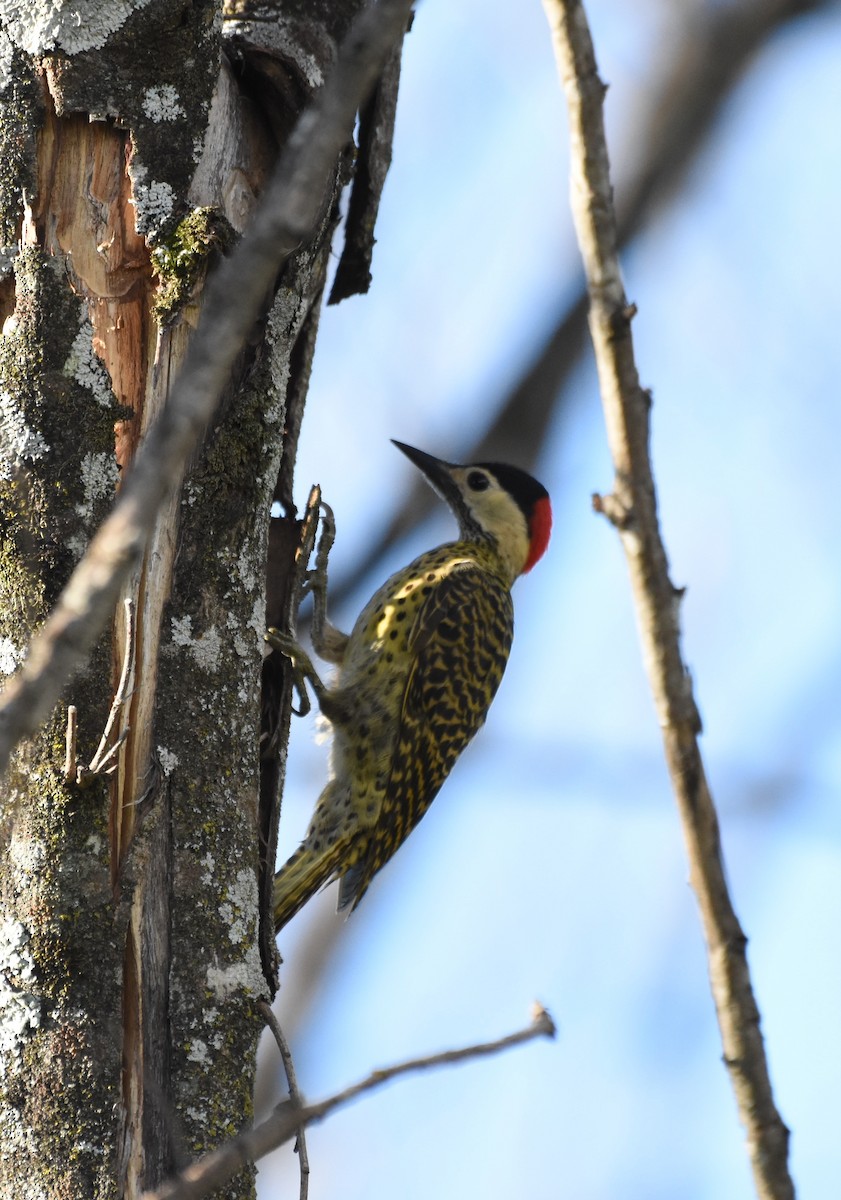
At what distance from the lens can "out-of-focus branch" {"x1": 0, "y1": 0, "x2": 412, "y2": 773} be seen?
120cm

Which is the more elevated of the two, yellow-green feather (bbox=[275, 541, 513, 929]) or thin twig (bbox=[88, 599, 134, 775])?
yellow-green feather (bbox=[275, 541, 513, 929])

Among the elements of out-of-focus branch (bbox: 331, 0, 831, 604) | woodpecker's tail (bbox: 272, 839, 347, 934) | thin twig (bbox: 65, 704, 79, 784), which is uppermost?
out-of-focus branch (bbox: 331, 0, 831, 604)

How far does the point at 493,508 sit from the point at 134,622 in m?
3.30

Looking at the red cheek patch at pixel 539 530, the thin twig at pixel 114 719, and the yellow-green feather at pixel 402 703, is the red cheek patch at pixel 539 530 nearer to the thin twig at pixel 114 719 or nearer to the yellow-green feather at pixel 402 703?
the yellow-green feather at pixel 402 703

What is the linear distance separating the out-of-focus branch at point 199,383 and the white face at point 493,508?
4.24 metres

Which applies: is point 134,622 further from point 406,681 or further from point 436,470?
point 436,470

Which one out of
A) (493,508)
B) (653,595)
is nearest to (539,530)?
(493,508)

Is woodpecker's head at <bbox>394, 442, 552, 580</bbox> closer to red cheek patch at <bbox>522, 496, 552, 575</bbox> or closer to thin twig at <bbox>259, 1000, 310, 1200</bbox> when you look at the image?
red cheek patch at <bbox>522, 496, 552, 575</bbox>

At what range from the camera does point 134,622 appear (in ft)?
8.57

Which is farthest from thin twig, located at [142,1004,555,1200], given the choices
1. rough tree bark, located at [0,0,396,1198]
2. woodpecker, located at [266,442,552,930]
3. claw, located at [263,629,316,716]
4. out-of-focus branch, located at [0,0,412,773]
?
woodpecker, located at [266,442,552,930]

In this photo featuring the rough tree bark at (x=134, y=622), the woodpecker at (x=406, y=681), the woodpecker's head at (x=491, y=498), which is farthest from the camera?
the woodpecker's head at (x=491, y=498)

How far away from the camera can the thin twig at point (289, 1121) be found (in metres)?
1.37

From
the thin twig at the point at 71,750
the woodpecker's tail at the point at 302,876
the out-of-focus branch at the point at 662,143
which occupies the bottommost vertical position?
the thin twig at the point at 71,750

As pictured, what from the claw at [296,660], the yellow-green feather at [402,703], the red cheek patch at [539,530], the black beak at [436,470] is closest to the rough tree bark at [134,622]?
the claw at [296,660]
